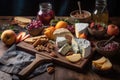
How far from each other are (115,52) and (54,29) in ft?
1.47

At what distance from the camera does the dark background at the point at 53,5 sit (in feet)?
7.64

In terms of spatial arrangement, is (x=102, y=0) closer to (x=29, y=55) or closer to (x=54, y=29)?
(x=54, y=29)

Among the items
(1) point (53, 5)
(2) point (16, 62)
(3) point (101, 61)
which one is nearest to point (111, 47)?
(3) point (101, 61)

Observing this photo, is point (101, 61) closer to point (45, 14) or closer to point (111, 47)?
point (111, 47)

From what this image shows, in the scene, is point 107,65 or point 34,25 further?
point 34,25

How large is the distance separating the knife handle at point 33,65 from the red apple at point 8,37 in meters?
0.24

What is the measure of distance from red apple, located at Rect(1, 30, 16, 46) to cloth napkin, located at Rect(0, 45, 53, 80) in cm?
7

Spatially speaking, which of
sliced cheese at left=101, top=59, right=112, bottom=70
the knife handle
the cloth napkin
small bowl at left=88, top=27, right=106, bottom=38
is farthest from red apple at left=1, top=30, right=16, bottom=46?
sliced cheese at left=101, top=59, right=112, bottom=70

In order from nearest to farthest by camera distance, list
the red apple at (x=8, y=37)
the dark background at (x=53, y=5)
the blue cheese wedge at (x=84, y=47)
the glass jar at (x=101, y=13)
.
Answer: the blue cheese wedge at (x=84, y=47)
the red apple at (x=8, y=37)
the glass jar at (x=101, y=13)
the dark background at (x=53, y=5)

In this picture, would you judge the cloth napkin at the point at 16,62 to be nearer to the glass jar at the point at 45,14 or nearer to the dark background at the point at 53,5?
the glass jar at the point at 45,14

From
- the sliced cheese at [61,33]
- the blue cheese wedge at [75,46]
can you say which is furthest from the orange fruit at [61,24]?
the blue cheese wedge at [75,46]

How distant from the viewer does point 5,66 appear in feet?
4.62

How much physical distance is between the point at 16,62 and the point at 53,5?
1040mm

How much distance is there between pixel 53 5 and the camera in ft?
7.72
